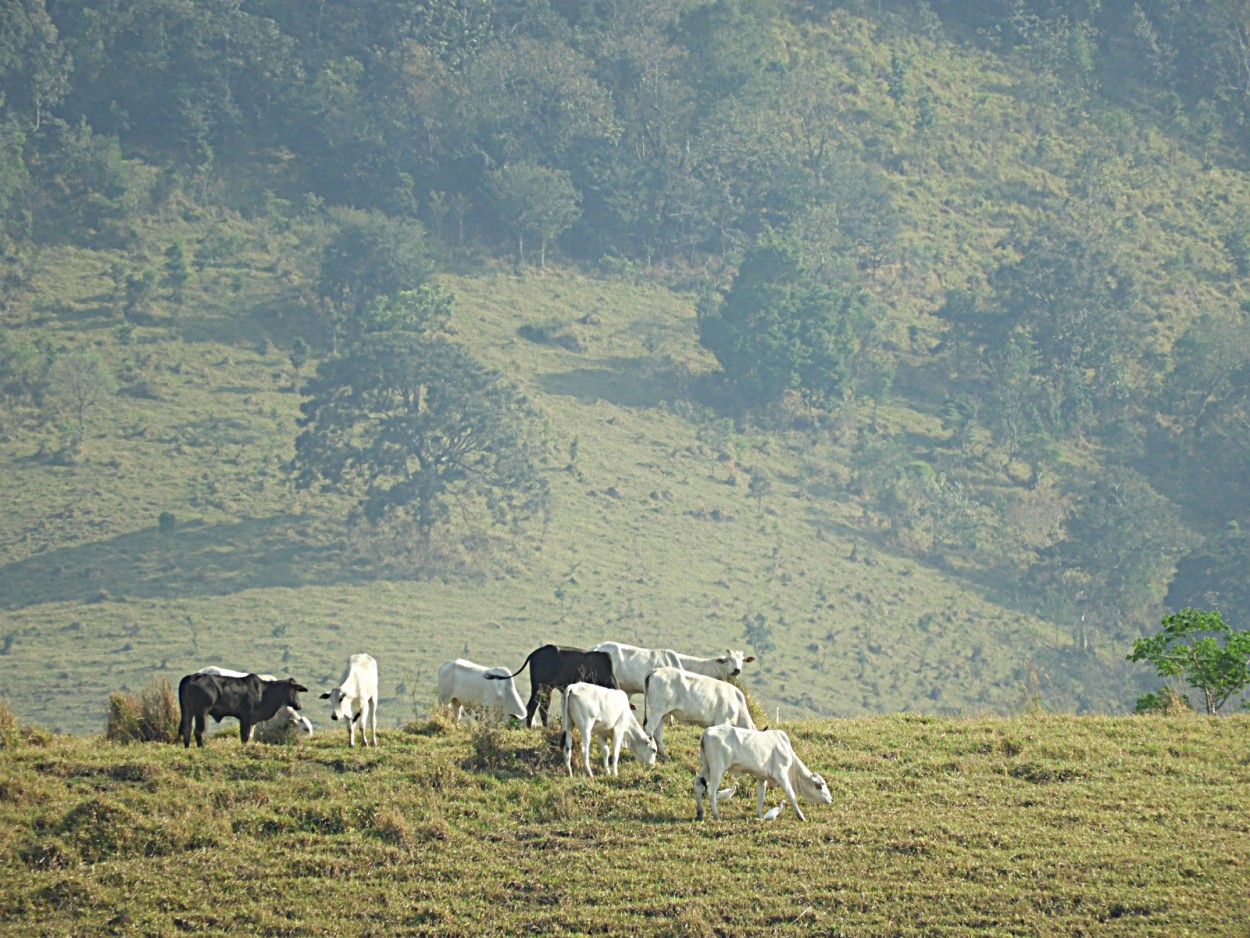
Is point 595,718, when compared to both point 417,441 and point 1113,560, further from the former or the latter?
point 1113,560

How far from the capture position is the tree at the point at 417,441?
231ft

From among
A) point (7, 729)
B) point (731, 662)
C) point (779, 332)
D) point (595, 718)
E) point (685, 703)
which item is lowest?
point (7, 729)

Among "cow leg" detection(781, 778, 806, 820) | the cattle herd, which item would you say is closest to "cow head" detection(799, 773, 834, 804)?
the cattle herd

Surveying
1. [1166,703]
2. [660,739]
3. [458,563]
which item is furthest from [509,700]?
[458,563]

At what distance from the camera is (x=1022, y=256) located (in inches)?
3848

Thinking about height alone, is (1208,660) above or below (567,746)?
above

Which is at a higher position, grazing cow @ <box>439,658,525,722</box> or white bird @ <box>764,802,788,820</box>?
grazing cow @ <box>439,658,525,722</box>

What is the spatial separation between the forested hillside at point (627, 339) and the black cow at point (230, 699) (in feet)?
81.3

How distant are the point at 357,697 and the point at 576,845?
374cm

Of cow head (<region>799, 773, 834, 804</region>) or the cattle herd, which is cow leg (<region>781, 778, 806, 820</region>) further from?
cow head (<region>799, 773, 834, 804</region>)

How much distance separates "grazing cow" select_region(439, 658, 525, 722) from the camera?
1906 centimetres

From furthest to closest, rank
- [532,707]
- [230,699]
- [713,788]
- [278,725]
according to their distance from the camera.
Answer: [532,707] → [278,725] → [230,699] → [713,788]

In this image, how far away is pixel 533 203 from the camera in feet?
322

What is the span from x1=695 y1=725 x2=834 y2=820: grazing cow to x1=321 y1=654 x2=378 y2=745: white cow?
381cm
